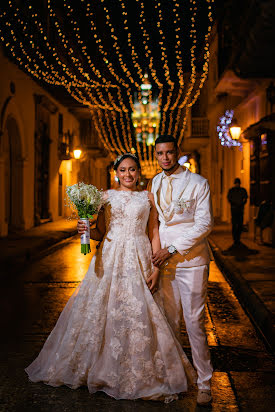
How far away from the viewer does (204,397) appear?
397 cm

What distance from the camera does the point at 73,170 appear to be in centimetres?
3312

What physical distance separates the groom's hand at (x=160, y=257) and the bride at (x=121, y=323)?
6.9 inches

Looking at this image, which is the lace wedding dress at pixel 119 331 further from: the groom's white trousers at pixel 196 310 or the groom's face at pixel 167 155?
the groom's face at pixel 167 155

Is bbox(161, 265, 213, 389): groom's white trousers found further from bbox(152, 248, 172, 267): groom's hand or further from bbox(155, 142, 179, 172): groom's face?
bbox(155, 142, 179, 172): groom's face

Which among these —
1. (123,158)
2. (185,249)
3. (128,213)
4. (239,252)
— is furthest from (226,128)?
(185,249)

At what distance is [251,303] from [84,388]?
3925 mm

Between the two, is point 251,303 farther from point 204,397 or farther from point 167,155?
point 167,155

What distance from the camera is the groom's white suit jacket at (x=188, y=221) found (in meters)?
4.18

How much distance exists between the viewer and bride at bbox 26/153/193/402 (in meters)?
4.12

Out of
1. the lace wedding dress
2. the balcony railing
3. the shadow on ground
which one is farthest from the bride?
the balcony railing

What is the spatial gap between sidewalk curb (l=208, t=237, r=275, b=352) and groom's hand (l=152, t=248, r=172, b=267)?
2.04 metres

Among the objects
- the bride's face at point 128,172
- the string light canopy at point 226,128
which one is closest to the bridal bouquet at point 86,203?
the bride's face at point 128,172

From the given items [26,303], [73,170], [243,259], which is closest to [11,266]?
[26,303]

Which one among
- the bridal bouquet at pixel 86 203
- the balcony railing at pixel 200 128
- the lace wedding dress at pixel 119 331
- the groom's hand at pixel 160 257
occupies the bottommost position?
the lace wedding dress at pixel 119 331
